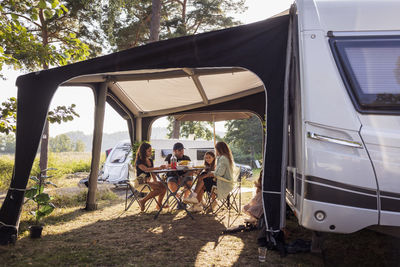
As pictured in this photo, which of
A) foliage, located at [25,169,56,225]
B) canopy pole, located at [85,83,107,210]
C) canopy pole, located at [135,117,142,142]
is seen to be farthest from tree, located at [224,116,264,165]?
foliage, located at [25,169,56,225]

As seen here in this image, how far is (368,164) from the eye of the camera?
85.1 inches

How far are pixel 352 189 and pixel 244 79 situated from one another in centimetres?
382

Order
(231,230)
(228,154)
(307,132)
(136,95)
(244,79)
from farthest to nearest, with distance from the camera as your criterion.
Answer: (136,95), (244,79), (228,154), (231,230), (307,132)

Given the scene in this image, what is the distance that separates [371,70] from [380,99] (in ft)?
0.76

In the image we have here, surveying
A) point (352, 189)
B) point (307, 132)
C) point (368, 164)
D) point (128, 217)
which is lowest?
point (128, 217)

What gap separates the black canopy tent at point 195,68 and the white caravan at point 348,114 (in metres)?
0.49

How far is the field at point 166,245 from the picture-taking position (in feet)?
9.59

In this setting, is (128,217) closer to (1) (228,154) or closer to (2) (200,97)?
(1) (228,154)

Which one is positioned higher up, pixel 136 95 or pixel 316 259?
pixel 136 95

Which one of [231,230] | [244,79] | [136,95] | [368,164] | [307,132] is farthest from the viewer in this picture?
[136,95]

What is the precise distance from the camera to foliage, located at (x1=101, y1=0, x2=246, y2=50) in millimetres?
11883

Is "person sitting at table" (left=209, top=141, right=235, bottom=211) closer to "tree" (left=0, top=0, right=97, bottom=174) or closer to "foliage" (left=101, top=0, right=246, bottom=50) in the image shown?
"tree" (left=0, top=0, right=97, bottom=174)

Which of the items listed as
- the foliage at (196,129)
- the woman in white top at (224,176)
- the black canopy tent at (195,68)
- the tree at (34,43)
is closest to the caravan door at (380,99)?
the black canopy tent at (195,68)

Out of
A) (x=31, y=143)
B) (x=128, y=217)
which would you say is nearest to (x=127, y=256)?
(x=31, y=143)
